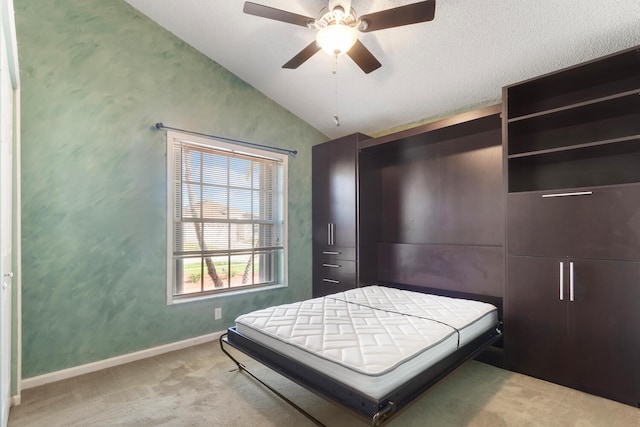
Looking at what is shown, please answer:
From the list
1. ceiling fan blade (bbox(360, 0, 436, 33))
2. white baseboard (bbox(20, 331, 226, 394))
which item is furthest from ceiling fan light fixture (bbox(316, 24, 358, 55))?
white baseboard (bbox(20, 331, 226, 394))

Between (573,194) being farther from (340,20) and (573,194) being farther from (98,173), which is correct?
(98,173)

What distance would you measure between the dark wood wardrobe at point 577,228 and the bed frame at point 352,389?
512mm

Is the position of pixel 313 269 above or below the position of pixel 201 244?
below

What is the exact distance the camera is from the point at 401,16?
190cm

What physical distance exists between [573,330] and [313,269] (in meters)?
2.76

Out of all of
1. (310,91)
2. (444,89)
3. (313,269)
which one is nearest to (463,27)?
(444,89)

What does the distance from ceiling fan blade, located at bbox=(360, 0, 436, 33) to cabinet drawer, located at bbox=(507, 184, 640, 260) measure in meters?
1.56

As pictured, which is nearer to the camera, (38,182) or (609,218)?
(609,218)

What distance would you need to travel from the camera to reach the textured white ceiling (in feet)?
7.43

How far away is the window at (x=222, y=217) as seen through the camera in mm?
3170

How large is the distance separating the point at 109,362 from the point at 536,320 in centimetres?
350

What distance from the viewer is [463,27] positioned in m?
2.48

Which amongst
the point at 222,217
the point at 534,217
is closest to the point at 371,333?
the point at 534,217

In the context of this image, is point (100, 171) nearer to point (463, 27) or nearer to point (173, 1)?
point (173, 1)
